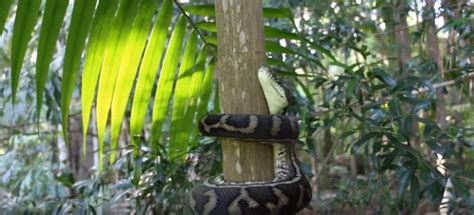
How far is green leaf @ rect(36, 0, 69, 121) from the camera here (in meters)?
1.51

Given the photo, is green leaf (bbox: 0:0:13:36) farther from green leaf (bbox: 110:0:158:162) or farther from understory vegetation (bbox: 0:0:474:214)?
green leaf (bbox: 110:0:158:162)

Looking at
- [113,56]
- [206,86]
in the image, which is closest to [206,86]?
[206,86]

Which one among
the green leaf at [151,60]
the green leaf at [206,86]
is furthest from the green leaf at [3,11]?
the green leaf at [206,86]

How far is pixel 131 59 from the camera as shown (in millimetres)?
1792

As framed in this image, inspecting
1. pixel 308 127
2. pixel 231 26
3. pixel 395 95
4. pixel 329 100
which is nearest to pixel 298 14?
pixel 329 100

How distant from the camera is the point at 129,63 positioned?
1.78 metres

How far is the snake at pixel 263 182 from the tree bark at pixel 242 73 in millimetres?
21

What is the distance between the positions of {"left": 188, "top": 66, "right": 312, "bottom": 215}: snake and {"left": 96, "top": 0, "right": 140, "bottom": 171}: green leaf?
0.38m

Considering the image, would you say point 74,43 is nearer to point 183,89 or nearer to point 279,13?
point 183,89

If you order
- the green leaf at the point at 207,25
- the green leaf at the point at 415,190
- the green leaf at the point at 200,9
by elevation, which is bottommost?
the green leaf at the point at 415,190

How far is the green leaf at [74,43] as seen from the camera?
5.13 feet

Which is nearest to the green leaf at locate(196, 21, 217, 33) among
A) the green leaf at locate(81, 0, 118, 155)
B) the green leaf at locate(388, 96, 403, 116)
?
the green leaf at locate(81, 0, 118, 155)

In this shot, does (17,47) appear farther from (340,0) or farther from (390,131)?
(340,0)

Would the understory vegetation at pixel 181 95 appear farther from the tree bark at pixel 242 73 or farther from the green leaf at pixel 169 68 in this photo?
the tree bark at pixel 242 73
